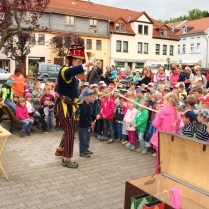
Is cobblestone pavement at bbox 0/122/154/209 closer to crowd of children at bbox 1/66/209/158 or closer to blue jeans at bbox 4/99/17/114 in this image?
crowd of children at bbox 1/66/209/158

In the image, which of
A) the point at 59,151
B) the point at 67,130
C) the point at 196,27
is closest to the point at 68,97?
the point at 67,130

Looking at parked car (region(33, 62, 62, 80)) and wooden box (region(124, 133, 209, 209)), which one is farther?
parked car (region(33, 62, 62, 80))

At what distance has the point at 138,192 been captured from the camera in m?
3.04

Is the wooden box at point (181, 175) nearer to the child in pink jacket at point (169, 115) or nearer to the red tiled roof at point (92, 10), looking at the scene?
the child in pink jacket at point (169, 115)

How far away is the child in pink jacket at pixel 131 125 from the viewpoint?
7.36m

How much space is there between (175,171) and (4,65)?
1409 inches

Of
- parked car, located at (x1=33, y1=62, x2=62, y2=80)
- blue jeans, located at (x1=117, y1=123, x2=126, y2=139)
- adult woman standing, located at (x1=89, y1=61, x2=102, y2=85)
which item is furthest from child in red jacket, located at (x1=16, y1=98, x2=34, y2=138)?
parked car, located at (x1=33, y1=62, x2=62, y2=80)

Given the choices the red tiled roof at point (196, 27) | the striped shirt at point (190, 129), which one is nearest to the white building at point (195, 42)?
the red tiled roof at point (196, 27)

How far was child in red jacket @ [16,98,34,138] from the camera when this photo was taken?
824 centimetres

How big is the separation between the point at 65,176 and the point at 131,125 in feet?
7.93

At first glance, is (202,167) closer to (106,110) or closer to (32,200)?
(32,200)

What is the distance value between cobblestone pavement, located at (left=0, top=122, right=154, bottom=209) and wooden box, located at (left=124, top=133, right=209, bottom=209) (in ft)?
3.83

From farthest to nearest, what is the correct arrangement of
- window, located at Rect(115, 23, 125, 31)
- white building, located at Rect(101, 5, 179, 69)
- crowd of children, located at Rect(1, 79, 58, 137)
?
1. window, located at Rect(115, 23, 125, 31)
2. white building, located at Rect(101, 5, 179, 69)
3. crowd of children, located at Rect(1, 79, 58, 137)

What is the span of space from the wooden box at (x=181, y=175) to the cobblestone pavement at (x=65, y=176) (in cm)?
117
